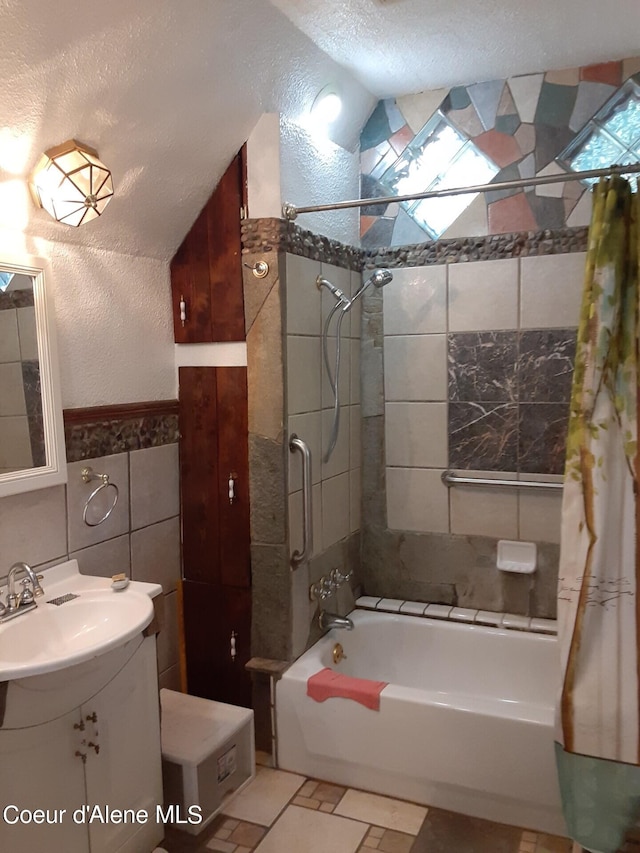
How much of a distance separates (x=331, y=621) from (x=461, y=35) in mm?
2089

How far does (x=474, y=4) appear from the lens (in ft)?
7.04

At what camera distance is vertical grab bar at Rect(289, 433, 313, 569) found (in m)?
2.40

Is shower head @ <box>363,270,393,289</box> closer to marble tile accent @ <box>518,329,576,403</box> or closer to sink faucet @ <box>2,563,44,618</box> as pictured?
marble tile accent @ <box>518,329,576,403</box>

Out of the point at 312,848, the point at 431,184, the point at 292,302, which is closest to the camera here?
the point at 312,848

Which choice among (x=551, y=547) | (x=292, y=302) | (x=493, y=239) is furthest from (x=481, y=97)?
(x=551, y=547)

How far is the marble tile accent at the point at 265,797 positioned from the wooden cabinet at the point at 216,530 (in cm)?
28

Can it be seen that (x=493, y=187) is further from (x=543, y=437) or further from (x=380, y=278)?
(x=543, y=437)

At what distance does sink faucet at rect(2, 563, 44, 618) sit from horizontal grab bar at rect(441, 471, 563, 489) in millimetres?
1583

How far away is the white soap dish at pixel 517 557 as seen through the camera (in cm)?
269

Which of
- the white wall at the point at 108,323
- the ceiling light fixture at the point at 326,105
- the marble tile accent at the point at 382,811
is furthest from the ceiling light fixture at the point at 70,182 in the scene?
the marble tile accent at the point at 382,811

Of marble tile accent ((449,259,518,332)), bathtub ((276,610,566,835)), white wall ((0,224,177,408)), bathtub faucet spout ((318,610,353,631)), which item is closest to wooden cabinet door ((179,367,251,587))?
white wall ((0,224,177,408))

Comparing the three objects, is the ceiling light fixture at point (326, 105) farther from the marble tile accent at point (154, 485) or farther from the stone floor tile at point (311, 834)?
the stone floor tile at point (311, 834)

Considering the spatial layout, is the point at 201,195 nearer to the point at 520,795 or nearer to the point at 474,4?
the point at 474,4

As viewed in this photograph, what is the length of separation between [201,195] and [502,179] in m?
1.15
